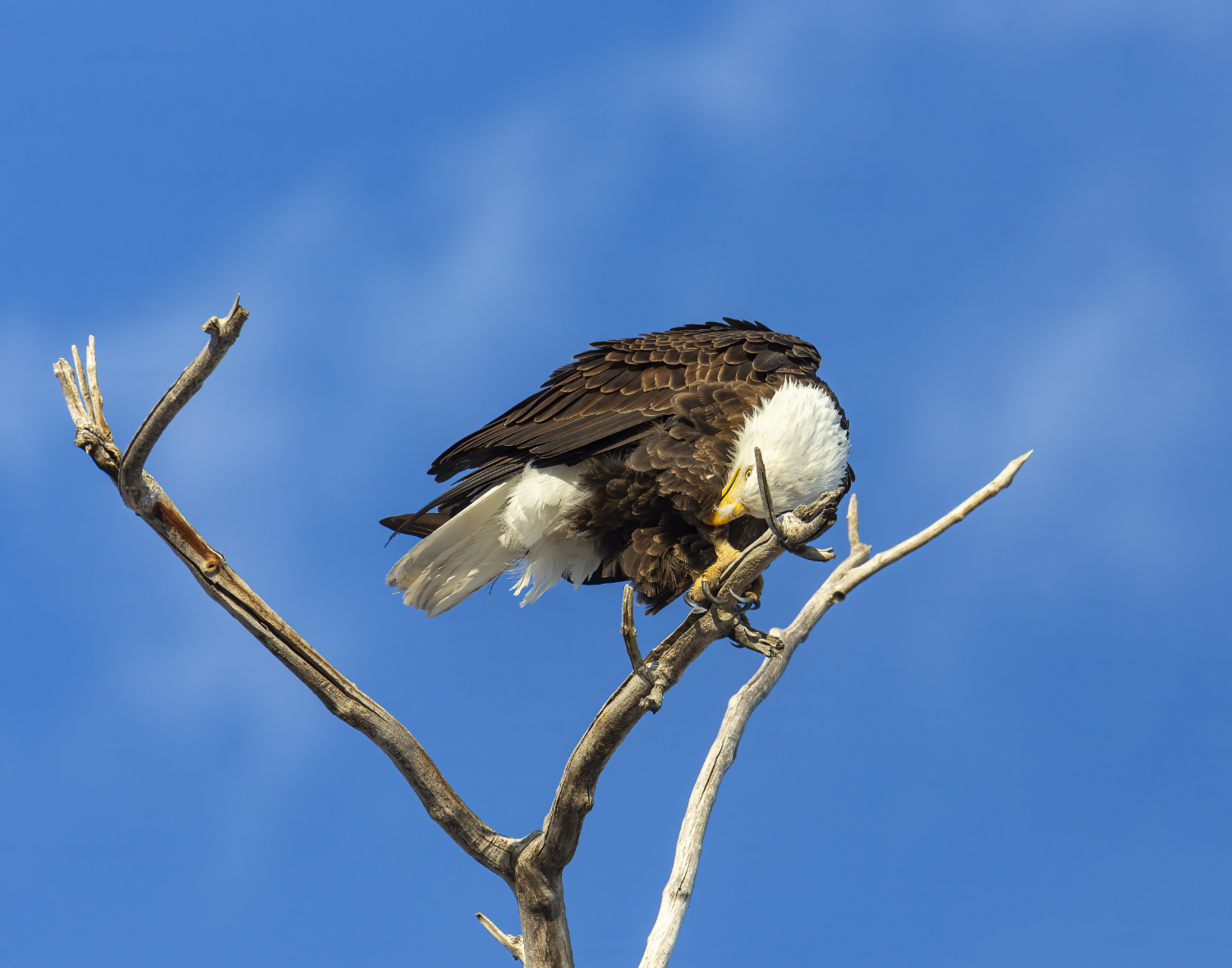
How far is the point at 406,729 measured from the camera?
166 inches

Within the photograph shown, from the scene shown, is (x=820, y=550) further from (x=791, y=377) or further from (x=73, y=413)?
(x=73, y=413)

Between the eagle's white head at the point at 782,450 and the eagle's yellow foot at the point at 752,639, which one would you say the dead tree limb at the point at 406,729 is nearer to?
the eagle's yellow foot at the point at 752,639

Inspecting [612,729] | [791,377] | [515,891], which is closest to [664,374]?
[791,377]

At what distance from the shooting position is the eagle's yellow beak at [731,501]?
13.3 feet

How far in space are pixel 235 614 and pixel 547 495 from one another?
1325 millimetres

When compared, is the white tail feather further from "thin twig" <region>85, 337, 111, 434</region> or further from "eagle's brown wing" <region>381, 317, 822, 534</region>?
"thin twig" <region>85, 337, 111, 434</region>

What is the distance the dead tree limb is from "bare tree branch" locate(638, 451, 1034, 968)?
0.42 meters

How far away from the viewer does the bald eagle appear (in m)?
4.07

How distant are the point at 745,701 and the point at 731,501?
3.67ft

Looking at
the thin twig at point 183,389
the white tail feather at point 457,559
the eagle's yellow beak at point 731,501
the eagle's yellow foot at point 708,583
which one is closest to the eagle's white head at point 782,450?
the eagle's yellow beak at point 731,501

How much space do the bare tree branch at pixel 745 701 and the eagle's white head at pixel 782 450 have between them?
0.65 m

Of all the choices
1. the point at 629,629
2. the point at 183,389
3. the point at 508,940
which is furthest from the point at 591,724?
the point at 183,389

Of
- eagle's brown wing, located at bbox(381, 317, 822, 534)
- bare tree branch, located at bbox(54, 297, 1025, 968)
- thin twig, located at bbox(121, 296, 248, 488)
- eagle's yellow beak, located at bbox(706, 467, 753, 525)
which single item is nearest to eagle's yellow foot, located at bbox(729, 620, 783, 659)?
bare tree branch, located at bbox(54, 297, 1025, 968)

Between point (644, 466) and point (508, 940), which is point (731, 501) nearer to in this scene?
point (644, 466)
